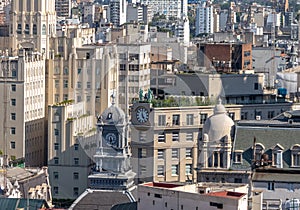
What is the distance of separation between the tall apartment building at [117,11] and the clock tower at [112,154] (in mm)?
73690

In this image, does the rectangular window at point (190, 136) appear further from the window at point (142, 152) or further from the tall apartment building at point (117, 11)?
the tall apartment building at point (117, 11)

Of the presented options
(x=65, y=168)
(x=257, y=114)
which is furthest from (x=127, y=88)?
(x=257, y=114)

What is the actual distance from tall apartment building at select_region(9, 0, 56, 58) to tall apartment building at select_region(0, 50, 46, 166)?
331 cm

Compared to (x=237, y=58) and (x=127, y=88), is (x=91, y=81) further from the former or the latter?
(x=237, y=58)

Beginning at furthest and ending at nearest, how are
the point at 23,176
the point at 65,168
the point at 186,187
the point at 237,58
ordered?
1. the point at 237,58
2. the point at 65,168
3. the point at 23,176
4. the point at 186,187

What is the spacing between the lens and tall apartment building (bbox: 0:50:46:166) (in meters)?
50.5

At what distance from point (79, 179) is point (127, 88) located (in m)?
5.16

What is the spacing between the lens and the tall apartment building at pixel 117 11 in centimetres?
11931

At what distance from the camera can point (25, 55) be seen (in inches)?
2030

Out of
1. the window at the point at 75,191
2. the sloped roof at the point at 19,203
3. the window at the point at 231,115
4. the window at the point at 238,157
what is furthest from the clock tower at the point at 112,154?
the sloped roof at the point at 19,203

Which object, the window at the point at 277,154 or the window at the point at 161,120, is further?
the window at the point at 161,120

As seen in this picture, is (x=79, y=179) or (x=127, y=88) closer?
(x=79, y=179)

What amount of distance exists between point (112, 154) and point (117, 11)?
80.1m

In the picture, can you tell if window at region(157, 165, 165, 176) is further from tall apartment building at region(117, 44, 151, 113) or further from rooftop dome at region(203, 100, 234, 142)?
tall apartment building at region(117, 44, 151, 113)
